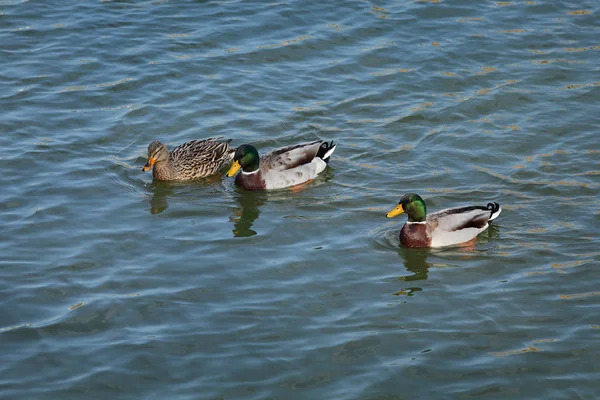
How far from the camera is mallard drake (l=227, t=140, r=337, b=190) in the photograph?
14.0m

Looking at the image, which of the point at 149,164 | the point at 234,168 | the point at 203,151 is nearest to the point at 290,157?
the point at 234,168

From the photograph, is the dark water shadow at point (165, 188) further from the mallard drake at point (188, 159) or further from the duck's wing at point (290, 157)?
the duck's wing at point (290, 157)

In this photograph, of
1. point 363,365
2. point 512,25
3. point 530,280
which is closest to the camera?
point 363,365

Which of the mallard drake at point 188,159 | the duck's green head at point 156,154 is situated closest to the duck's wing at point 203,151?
the mallard drake at point 188,159

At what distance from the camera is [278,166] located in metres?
14.1

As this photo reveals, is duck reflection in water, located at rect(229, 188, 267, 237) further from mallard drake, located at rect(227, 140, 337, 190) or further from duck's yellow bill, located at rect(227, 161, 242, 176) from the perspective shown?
duck's yellow bill, located at rect(227, 161, 242, 176)

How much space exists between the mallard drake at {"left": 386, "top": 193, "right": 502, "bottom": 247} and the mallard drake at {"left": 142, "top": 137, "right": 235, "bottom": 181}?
3233mm

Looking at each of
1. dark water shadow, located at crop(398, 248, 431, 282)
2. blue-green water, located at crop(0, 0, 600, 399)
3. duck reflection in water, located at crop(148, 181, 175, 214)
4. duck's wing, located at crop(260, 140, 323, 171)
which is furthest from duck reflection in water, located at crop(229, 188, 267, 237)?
dark water shadow, located at crop(398, 248, 431, 282)

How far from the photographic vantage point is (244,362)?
9.45 m

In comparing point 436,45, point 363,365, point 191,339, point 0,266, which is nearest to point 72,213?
point 0,266

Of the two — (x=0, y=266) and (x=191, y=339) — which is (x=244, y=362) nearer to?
(x=191, y=339)

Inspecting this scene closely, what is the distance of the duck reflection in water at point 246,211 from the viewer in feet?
41.3

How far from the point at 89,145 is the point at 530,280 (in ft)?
23.0

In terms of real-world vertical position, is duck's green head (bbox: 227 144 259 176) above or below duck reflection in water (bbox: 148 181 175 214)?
above
